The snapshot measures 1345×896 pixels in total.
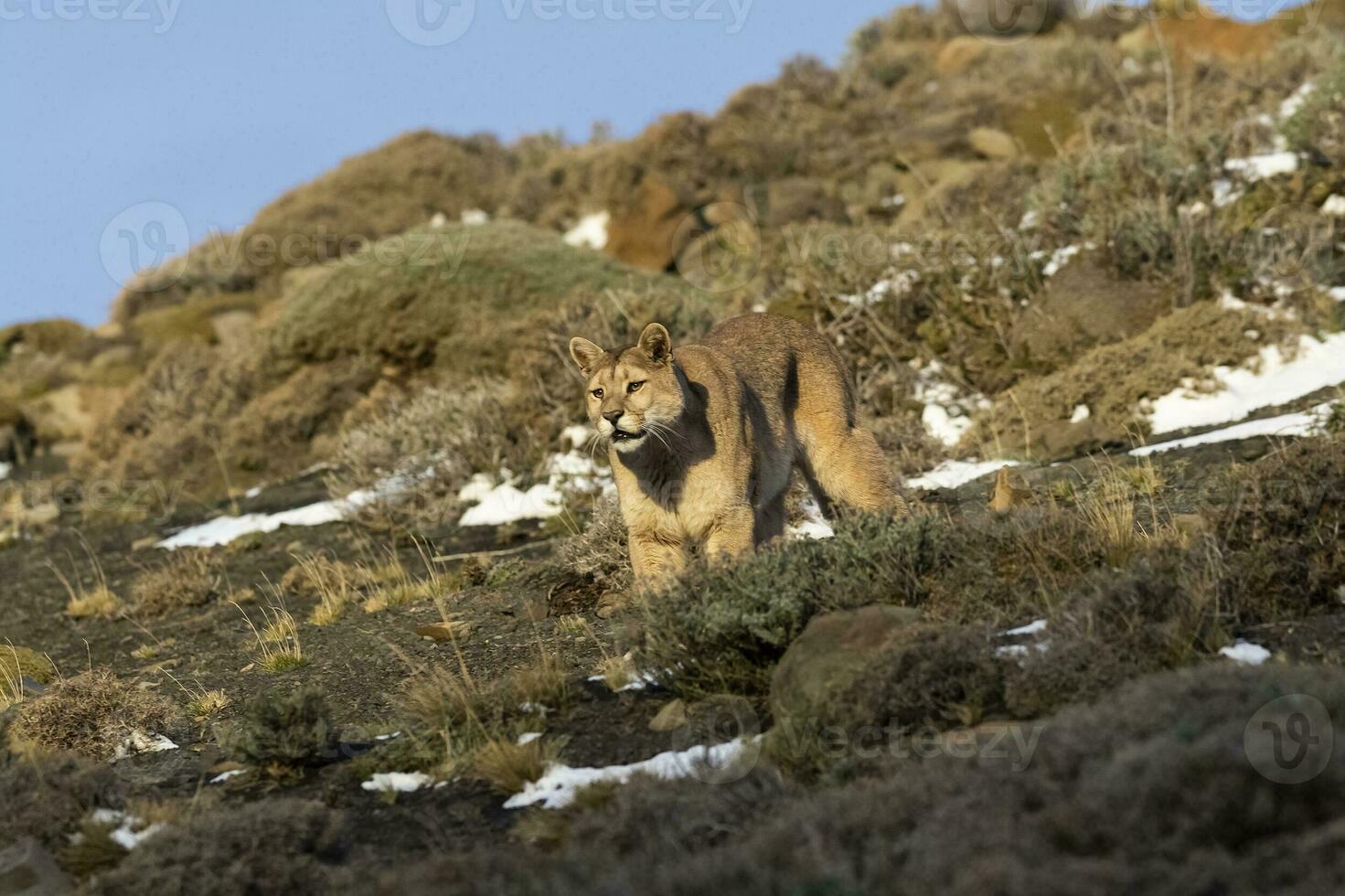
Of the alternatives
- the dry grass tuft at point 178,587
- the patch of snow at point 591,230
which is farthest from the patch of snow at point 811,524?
the patch of snow at point 591,230

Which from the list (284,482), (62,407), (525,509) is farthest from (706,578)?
(62,407)

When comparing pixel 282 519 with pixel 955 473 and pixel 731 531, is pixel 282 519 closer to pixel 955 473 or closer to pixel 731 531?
pixel 955 473

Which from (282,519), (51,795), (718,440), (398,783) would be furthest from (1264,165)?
(51,795)

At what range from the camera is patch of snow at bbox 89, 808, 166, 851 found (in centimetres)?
583

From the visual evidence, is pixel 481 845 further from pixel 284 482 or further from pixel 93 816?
pixel 284 482

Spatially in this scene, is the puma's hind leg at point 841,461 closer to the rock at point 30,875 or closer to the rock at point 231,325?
the rock at point 30,875

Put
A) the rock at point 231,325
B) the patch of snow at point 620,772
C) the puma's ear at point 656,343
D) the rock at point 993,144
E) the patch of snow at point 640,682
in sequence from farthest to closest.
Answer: the rock at point 231,325, the rock at point 993,144, the puma's ear at point 656,343, the patch of snow at point 640,682, the patch of snow at point 620,772

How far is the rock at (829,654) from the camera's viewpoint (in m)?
6.00

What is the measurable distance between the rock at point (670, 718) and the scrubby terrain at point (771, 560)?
0.02 meters

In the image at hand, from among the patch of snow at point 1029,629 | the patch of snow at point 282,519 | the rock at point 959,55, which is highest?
the rock at point 959,55

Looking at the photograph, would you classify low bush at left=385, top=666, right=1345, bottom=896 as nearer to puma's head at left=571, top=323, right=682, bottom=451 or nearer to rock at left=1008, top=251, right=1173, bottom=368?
puma's head at left=571, top=323, right=682, bottom=451

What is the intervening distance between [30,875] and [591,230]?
26.2 metres

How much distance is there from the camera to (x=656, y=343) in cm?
761

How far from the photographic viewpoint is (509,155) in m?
42.2
